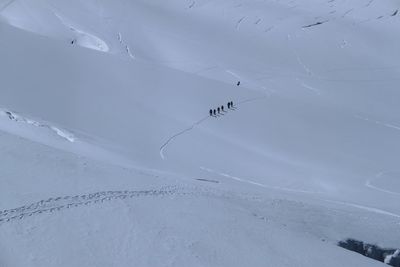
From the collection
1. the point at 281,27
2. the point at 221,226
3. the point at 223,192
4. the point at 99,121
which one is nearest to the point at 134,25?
the point at 281,27

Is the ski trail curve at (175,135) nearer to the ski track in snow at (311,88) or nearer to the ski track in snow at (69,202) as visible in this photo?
the ski track in snow at (69,202)

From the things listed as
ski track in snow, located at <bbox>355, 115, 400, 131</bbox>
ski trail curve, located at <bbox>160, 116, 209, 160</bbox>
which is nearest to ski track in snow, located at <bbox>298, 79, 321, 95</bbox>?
ski track in snow, located at <bbox>355, 115, 400, 131</bbox>

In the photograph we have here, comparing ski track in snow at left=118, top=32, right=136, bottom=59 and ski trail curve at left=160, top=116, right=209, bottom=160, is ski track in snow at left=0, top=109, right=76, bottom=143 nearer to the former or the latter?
ski trail curve at left=160, top=116, right=209, bottom=160

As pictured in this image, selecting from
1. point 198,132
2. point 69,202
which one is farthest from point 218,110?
point 69,202

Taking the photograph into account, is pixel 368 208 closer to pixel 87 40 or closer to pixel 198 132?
pixel 198 132

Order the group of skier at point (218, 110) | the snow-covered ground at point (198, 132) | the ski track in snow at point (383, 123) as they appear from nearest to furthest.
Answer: the snow-covered ground at point (198, 132) → the group of skier at point (218, 110) → the ski track in snow at point (383, 123)

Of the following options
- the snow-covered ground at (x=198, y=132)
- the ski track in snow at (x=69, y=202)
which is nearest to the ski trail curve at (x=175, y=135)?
the snow-covered ground at (x=198, y=132)
